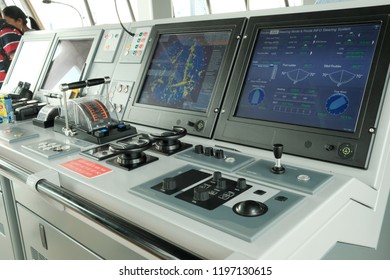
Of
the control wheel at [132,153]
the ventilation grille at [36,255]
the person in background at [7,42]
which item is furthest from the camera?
the person in background at [7,42]

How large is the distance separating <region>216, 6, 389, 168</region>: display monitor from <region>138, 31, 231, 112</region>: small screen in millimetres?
132

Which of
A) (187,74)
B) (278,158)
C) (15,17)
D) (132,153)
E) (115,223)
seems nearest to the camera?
(115,223)

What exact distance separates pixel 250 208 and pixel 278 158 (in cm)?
30

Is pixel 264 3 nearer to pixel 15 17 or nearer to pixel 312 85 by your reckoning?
pixel 15 17

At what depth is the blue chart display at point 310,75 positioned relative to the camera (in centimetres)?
117

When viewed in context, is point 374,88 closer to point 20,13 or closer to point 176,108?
point 176,108

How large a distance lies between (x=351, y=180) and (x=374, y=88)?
0.32 meters

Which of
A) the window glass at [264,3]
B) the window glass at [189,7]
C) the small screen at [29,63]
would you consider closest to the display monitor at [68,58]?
the small screen at [29,63]

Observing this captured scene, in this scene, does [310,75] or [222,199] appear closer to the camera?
[222,199]

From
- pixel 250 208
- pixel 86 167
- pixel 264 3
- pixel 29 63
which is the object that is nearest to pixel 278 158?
pixel 250 208

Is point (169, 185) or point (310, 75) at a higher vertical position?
point (310, 75)

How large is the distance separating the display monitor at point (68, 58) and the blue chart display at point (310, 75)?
1.18m

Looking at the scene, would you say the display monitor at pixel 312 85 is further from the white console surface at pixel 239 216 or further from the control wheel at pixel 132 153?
the control wheel at pixel 132 153

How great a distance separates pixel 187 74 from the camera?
5.30ft
